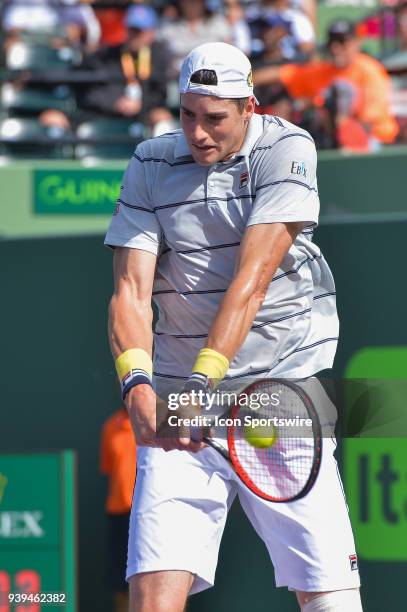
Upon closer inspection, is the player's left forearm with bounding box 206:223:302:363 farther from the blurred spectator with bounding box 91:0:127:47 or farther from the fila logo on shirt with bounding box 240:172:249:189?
the blurred spectator with bounding box 91:0:127:47

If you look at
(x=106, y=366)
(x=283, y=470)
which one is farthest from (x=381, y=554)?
(x=283, y=470)

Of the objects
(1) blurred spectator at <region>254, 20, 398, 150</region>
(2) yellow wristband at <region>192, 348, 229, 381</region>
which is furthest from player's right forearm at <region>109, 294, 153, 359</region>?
(1) blurred spectator at <region>254, 20, 398, 150</region>

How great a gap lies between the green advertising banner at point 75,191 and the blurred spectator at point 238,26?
7.38 feet

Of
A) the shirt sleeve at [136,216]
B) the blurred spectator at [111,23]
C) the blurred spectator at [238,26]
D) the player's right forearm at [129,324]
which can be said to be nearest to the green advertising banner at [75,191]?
the blurred spectator at [238,26]

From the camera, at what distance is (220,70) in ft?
9.81

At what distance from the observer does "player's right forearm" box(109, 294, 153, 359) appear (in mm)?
3145

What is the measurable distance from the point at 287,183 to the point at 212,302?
0.39m

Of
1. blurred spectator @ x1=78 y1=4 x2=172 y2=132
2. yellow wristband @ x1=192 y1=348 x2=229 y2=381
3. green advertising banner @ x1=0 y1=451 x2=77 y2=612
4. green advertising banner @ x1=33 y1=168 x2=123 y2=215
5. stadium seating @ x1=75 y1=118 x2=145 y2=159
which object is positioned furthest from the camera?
blurred spectator @ x1=78 y1=4 x2=172 y2=132

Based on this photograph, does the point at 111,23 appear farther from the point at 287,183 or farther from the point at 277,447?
the point at 277,447

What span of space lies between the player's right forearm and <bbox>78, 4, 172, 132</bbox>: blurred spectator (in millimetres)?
5260

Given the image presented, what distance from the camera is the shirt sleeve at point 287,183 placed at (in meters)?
3.04

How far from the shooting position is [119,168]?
23.3ft

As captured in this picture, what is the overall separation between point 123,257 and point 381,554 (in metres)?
3.24

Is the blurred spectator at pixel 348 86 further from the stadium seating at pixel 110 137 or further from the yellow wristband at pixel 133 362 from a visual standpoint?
the yellow wristband at pixel 133 362
